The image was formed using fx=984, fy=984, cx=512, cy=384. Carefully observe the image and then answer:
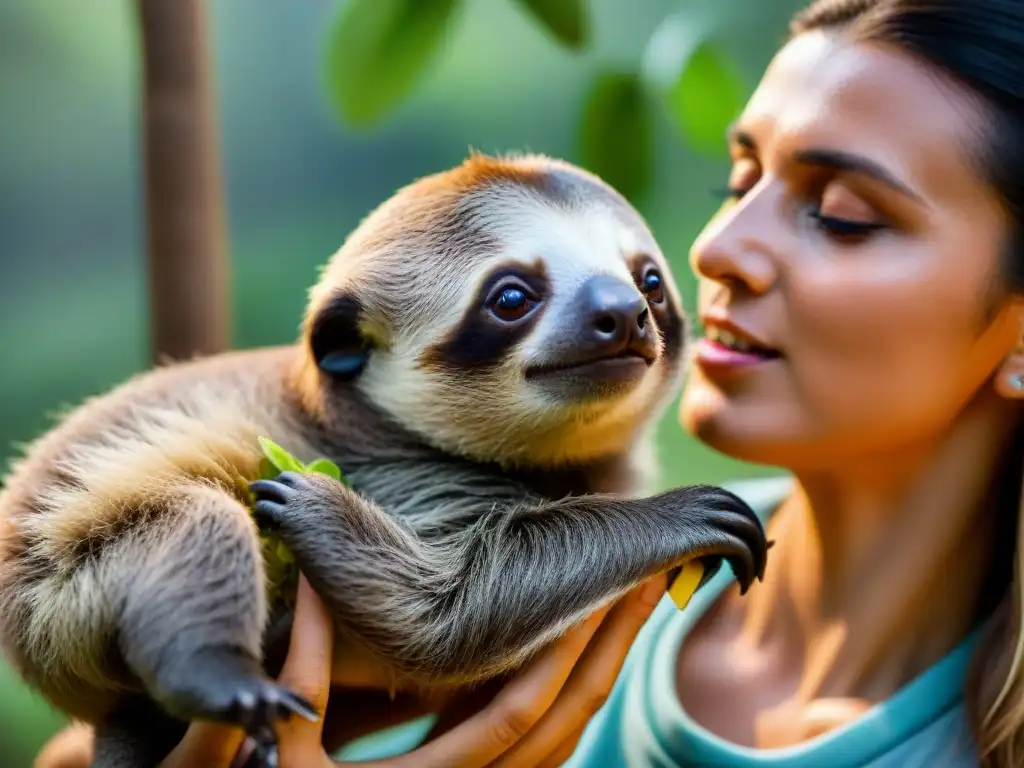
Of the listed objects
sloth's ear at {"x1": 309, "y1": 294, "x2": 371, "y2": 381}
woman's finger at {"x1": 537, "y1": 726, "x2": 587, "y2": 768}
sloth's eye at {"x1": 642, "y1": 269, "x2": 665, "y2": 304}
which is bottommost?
woman's finger at {"x1": 537, "y1": 726, "x2": 587, "y2": 768}

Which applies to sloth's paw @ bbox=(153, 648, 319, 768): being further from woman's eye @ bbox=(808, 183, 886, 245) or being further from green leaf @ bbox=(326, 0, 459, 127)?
green leaf @ bbox=(326, 0, 459, 127)

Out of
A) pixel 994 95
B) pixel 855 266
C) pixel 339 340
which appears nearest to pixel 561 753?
pixel 339 340

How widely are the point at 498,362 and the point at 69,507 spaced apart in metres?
0.62

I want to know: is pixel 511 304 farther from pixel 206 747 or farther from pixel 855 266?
pixel 206 747

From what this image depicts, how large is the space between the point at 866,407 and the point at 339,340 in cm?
79

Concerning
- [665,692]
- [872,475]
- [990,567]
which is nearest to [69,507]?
[665,692]

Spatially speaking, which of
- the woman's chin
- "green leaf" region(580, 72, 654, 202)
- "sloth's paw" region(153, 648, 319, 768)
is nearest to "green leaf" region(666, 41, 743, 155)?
"green leaf" region(580, 72, 654, 202)

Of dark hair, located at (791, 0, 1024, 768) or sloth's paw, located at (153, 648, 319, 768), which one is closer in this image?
sloth's paw, located at (153, 648, 319, 768)

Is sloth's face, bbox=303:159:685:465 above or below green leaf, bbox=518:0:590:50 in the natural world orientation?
below

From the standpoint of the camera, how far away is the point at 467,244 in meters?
1.45

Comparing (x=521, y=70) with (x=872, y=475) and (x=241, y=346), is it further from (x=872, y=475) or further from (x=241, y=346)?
(x=872, y=475)

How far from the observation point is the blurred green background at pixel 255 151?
9.71ft

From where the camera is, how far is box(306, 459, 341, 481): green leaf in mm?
1377

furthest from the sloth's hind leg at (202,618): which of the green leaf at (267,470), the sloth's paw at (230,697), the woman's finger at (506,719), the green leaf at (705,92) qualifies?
the green leaf at (705,92)
